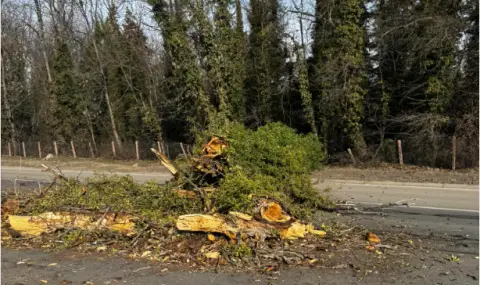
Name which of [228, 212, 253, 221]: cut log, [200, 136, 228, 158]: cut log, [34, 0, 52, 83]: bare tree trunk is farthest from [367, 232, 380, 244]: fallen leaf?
[34, 0, 52, 83]: bare tree trunk

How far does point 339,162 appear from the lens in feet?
61.3

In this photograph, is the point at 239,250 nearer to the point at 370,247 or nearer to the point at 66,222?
the point at 370,247

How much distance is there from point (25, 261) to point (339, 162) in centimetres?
1499

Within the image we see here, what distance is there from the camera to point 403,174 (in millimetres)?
14188

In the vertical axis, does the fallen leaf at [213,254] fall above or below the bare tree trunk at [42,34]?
below

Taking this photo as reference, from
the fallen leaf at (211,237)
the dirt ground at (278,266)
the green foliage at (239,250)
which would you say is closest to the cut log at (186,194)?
the dirt ground at (278,266)

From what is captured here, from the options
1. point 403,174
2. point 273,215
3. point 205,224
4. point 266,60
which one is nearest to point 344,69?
point 403,174

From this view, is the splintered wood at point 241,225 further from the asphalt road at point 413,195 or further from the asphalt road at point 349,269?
the asphalt road at point 413,195

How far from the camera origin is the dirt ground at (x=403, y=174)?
511 inches

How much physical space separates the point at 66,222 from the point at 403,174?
37.4ft

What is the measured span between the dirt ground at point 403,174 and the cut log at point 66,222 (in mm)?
9153

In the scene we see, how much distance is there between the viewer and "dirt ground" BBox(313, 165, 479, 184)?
42.6ft

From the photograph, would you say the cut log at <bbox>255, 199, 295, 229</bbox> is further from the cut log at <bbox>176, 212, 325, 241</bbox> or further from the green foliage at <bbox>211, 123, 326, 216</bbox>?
the green foliage at <bbox>211, 123, 326, 216</bbox>

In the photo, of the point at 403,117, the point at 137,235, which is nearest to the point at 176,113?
the point at 403,117
